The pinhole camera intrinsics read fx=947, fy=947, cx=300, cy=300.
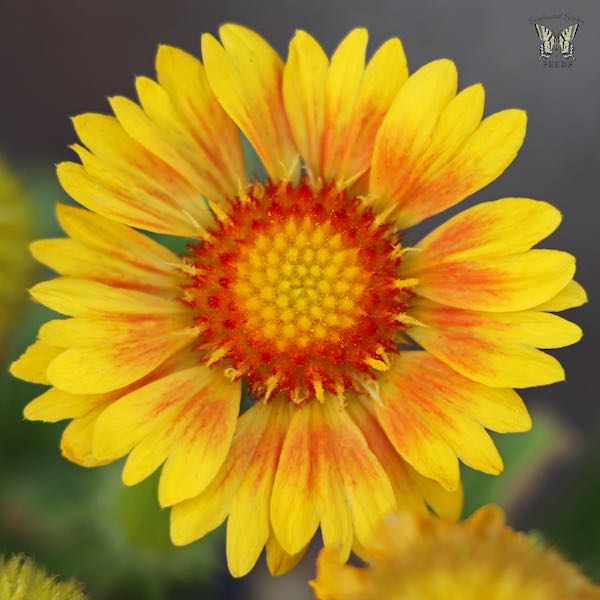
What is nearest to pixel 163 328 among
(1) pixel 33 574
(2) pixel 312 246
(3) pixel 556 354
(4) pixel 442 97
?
(2) pixel 312 246

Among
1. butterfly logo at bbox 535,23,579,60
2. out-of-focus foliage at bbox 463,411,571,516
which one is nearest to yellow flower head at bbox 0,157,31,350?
out-of-focus foliage at bbox 463,411,571,516

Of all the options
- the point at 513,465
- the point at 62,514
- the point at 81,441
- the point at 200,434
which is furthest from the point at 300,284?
the point at 62,514

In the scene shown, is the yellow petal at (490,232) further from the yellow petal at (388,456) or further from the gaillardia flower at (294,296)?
the yellow petal at (388,456)

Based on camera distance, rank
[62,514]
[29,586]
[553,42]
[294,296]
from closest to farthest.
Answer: [29,586], [294,296], [62,514], [553,42]

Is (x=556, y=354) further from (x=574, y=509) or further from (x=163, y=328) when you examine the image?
(x=163, y=328)

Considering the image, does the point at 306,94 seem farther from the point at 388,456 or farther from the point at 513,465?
the point at 513,465

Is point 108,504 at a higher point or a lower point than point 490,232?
lower

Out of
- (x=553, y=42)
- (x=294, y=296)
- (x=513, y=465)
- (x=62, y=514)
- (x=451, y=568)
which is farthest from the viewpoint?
(x=553, y=42)
